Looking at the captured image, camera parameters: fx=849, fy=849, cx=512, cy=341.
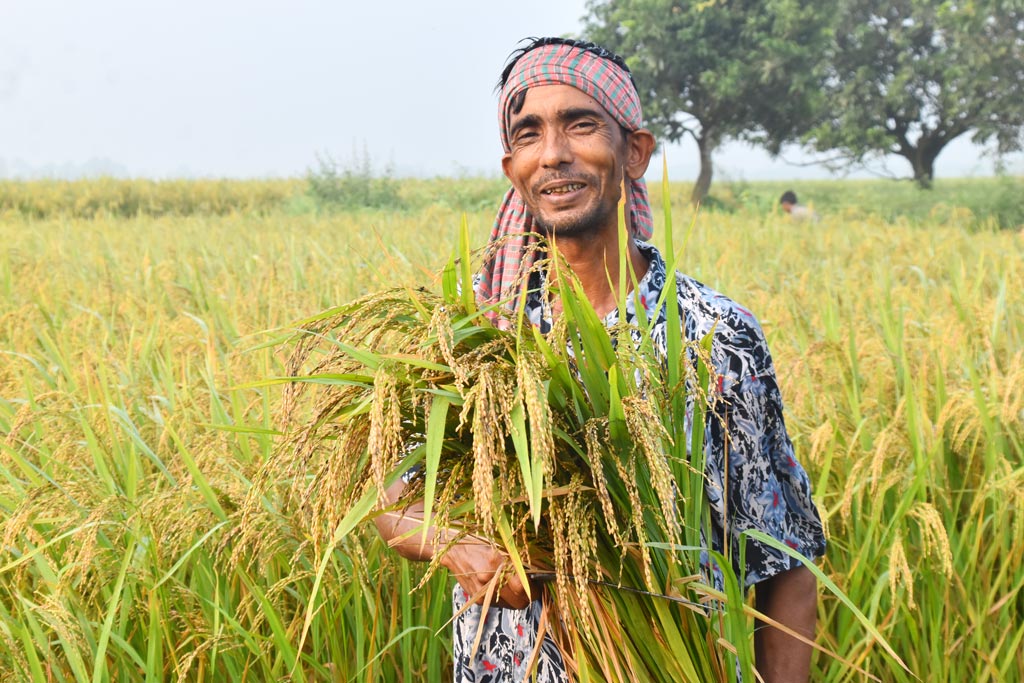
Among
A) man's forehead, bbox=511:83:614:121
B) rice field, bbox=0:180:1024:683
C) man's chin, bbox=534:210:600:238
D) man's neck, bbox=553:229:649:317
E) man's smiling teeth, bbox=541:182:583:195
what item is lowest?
rice field, bbox=0:180:1024:683

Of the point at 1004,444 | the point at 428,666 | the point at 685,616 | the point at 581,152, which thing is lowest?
the point at 428,666

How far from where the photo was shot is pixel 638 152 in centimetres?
170

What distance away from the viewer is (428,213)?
10.6m

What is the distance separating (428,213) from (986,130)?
19.2m

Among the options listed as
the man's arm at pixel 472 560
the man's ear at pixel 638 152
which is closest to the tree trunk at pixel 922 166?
the man's ear at pixel 638 152

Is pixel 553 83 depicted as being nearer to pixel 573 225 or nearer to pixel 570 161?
pixel 570 161

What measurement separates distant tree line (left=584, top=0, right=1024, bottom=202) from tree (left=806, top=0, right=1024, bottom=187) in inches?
1.4

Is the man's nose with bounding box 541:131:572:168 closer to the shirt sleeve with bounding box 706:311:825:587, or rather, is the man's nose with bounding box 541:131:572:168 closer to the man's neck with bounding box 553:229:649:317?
the man's neck with bounding box 553:229:649:317

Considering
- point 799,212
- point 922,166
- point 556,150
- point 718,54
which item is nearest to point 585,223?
point 556,150

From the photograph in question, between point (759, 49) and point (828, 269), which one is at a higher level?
point (759, 49)

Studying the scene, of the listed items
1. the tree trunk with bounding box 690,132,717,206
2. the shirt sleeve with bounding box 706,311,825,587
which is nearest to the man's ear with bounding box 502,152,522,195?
the shirt sleeve with bounding box 706,311,825,587

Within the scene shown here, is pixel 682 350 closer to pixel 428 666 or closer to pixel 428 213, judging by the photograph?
pixel 428 666

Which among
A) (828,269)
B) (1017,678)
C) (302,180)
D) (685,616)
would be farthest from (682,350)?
(302,180)

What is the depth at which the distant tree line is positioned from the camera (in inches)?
870
